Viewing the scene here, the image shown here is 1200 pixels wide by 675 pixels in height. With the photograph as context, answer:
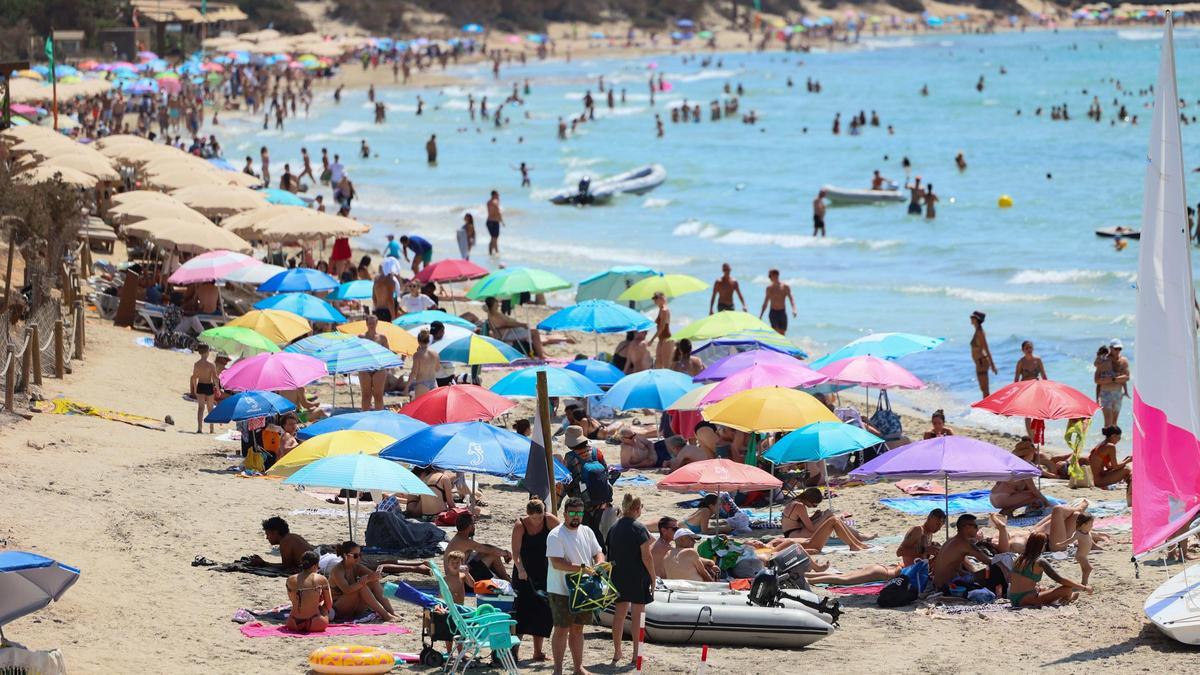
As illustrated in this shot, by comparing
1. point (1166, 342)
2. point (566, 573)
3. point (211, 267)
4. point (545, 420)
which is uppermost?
point (1166, 342)

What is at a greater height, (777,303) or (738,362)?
(738,362)

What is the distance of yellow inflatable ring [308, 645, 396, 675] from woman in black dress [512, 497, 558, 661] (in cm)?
85

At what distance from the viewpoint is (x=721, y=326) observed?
17156 millimetres

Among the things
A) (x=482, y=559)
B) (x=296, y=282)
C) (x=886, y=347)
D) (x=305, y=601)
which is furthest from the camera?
(x=296, y=282)

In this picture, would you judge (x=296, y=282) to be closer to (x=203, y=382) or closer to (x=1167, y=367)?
(x=203, y=382)

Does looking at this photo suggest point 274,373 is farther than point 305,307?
No

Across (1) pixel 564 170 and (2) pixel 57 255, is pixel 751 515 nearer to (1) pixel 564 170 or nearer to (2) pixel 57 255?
(2) pixel 57 255

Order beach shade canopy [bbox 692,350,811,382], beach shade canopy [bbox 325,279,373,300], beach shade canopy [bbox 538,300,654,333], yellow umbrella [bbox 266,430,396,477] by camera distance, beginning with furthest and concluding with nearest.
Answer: beach shade canopy [bbox 325,279,373,300] → beach shade canopy [bbox 538,300,654,333] → beach shade canopy [bbox 692,350,811,382] → yellow umbrella [bbox 266,430,396,477]

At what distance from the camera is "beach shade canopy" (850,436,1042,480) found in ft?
36.0

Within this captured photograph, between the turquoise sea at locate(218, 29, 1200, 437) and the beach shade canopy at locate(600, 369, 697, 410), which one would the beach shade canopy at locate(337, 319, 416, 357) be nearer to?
the beach shade canopy at locate(600, 369, 697, 410)

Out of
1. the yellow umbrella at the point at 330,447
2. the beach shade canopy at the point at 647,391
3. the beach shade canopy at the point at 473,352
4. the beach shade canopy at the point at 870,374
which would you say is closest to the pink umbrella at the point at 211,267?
the beach shade canopy at the point at 473,352

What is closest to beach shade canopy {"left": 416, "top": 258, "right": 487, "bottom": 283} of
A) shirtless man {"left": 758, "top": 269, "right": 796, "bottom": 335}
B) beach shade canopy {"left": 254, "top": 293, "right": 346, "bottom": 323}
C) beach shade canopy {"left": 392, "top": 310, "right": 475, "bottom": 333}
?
beach shade canopy {"left": 392, "top": 310, "right": 475, "bottom": 333}

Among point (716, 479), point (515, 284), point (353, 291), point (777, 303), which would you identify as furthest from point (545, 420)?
point (777, 303)

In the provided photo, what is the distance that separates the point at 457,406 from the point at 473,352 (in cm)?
278
